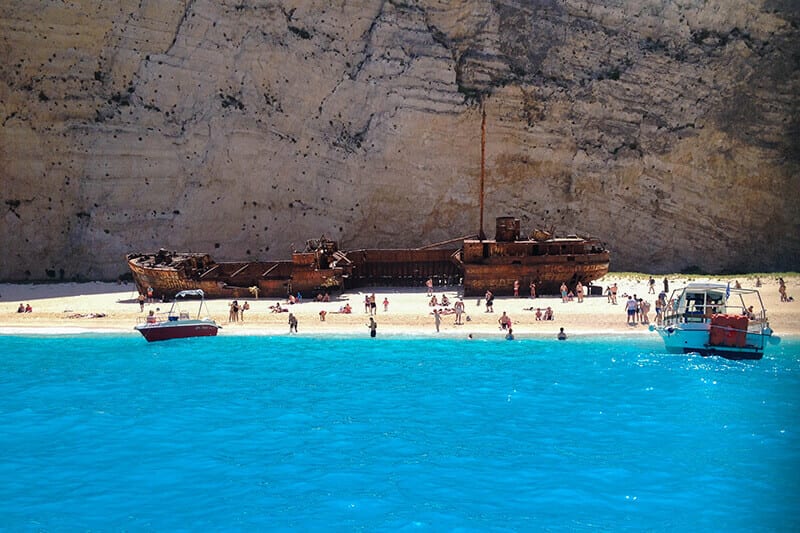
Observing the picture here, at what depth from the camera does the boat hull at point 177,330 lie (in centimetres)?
2502

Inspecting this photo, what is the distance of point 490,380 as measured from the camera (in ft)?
64.6

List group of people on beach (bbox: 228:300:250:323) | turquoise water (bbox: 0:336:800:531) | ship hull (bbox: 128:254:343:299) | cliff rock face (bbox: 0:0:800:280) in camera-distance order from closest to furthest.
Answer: turquoise water (bbox: 0:336:800:531) → group of people on beach (bbox: 228:300:250:323) → ship hull (bbox: 128:254:343:299) → cliff rock face (bbox: 0:0:800:280)

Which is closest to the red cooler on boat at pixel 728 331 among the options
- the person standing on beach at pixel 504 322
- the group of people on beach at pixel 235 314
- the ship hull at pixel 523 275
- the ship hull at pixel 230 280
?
the person standing on beach at pixel 504 322

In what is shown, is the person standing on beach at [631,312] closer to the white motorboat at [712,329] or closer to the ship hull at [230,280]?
the white motorboat at [712,329]

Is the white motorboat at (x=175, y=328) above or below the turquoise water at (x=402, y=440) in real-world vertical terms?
above

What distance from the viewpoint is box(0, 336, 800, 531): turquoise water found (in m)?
12.0

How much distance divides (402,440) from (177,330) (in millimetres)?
12260

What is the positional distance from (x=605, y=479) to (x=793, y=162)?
33.0 metres

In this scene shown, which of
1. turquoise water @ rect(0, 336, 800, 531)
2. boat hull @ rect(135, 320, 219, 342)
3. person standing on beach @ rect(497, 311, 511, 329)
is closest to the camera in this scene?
turquoise water @ rect(0, 336, 800, 531)

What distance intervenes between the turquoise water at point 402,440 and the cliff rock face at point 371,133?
17.0 metres

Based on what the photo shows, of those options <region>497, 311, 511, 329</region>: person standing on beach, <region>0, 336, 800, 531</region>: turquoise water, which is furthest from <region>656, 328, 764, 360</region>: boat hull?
<region>497, 311, 511, 329</region>: person standing on beach

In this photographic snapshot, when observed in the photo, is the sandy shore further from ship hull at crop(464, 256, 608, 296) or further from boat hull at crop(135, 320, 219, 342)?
ship hull at crop(464, 256, 608, 296)

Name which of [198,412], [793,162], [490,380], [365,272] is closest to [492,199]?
[365,272]

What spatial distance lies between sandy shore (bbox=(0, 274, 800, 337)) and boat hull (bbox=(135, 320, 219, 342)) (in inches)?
26.0
